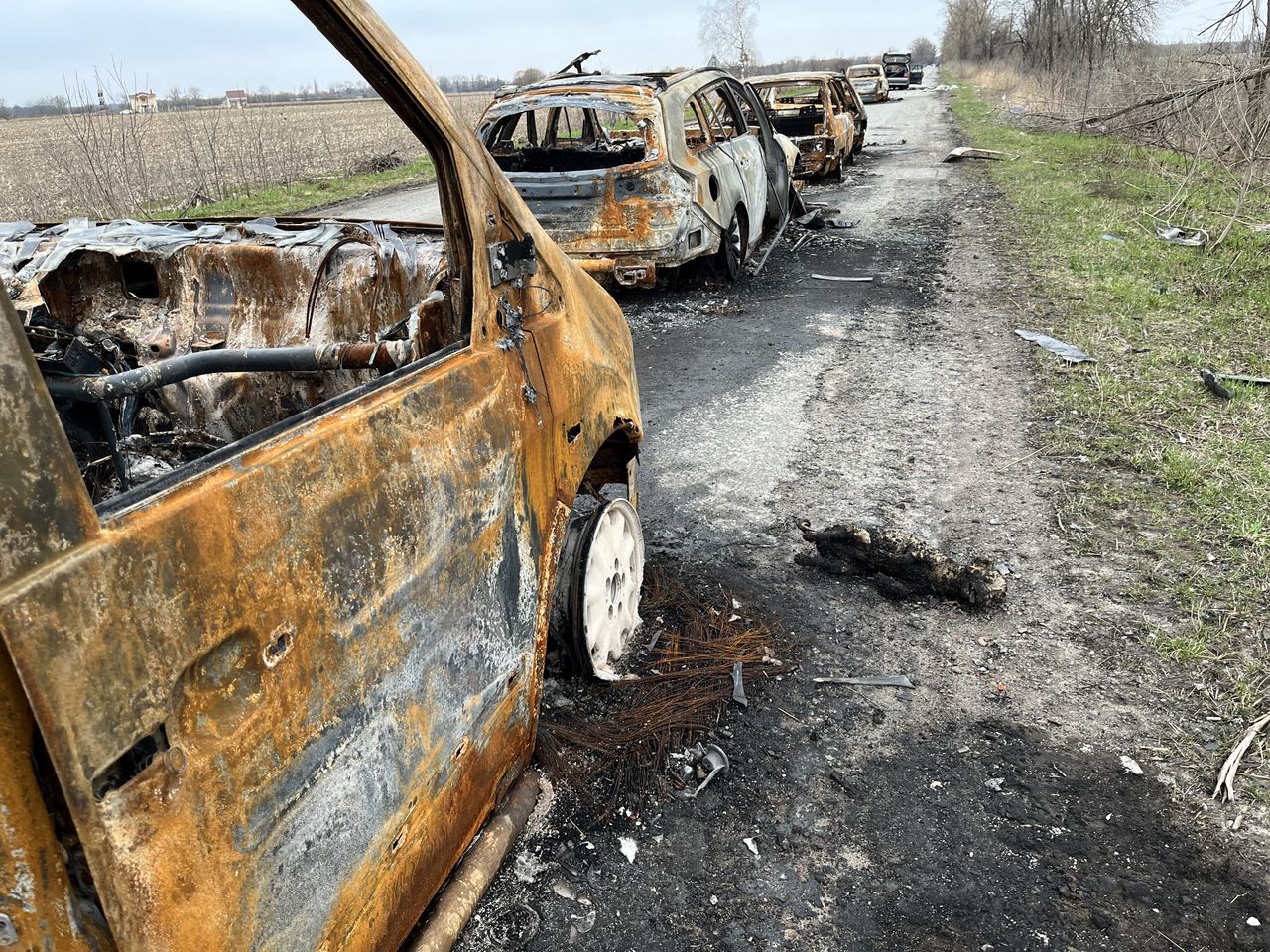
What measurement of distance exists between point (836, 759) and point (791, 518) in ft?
5.13

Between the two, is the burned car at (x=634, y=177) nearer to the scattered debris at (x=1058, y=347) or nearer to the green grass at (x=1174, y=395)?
the scattered debris at (x=1058, y=347)

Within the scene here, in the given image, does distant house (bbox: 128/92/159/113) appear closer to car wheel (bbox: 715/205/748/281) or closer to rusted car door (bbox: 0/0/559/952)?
car wheel (bbox: 715/205/748/281)

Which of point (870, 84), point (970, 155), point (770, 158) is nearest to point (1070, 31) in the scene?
point (870, 84)

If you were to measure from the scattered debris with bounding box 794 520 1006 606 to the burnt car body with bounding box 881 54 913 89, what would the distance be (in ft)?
161

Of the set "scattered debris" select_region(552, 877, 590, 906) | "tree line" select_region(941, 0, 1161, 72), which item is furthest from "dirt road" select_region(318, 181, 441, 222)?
"tree line" select_region(941, 0, 1161, 72)

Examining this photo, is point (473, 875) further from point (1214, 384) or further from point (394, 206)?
point (394, 206)

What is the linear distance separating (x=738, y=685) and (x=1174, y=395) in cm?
391

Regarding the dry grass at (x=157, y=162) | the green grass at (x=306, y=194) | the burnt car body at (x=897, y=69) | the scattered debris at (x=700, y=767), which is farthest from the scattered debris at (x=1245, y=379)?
the burnt car body at (x=897, y=69)

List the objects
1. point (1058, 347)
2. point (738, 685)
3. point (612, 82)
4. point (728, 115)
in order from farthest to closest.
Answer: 1. point (728, 115)
2. point (612, 82)
3. point (1058, 347)
4. point (738, 685)

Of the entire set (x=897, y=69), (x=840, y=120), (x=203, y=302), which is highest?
(x=897, y=69)

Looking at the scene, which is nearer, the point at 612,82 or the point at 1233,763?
the point at 1233,763

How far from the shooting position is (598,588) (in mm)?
2867

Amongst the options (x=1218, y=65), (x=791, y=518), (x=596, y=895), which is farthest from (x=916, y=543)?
(x=1218, y=65)

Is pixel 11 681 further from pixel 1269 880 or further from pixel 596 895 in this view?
pixel 1269 880
